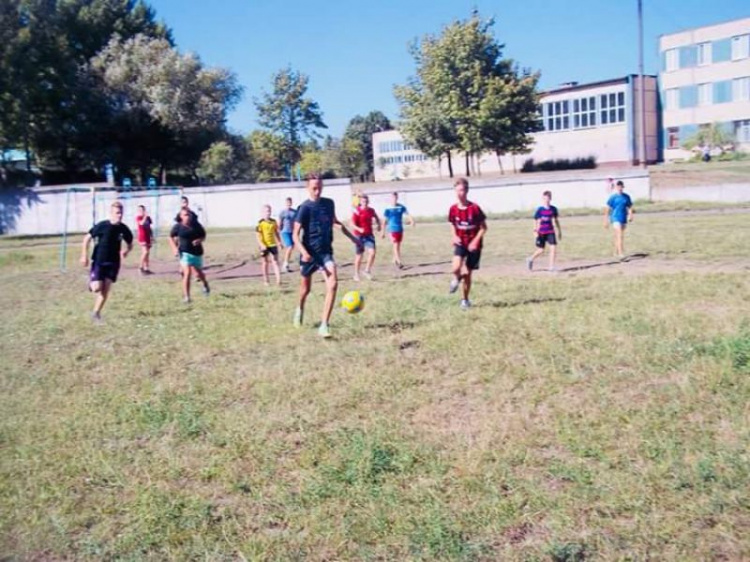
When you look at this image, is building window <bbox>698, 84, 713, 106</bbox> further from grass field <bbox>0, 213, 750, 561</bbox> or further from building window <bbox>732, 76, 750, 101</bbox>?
grass field <bbox>0, 213, 750, 561</bbox>

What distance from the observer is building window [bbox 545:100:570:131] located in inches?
2746

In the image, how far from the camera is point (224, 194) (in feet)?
151

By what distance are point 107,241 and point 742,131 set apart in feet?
212

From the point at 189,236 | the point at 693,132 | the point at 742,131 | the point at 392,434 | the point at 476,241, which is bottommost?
the point at 392,434

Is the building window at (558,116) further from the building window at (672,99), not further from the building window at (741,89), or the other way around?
the building window at (741,89)

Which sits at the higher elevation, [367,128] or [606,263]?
[367,128]

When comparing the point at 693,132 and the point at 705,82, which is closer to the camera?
the point at 705,82

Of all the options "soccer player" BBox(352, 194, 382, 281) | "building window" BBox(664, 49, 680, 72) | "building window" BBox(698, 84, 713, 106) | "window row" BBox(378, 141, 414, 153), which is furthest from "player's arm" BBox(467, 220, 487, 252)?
"window row" BBox(378, 141, 414, 153)

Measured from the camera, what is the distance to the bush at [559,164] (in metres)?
68.1

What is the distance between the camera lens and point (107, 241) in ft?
40.5

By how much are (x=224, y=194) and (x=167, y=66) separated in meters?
11.0

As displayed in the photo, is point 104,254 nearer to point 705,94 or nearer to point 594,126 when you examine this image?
point 594,126

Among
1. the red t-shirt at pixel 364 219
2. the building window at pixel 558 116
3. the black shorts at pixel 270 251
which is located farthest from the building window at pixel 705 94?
the black shorts at pixel 270 251

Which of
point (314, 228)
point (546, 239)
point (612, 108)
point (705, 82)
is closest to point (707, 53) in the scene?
point (705, 82)
